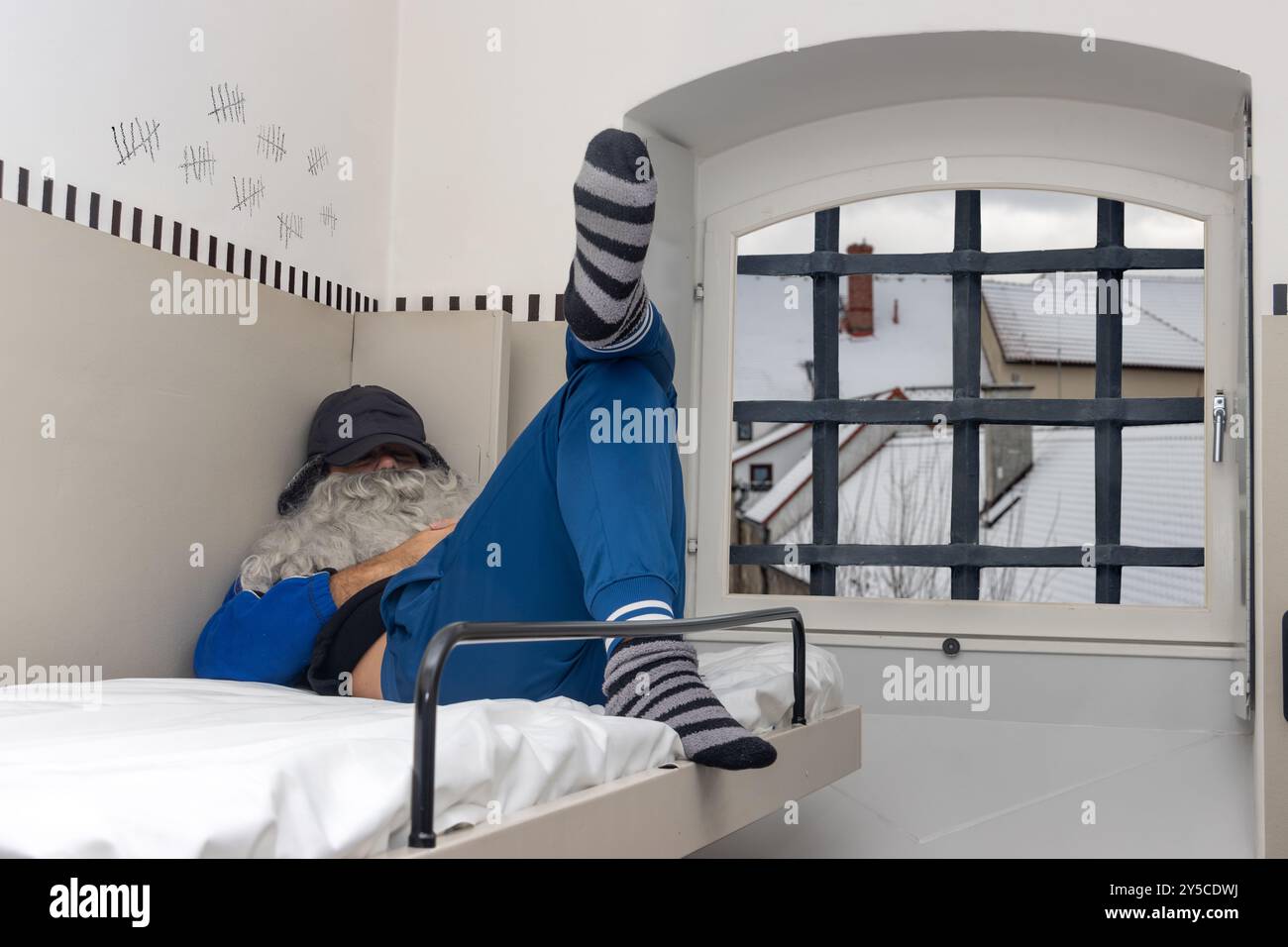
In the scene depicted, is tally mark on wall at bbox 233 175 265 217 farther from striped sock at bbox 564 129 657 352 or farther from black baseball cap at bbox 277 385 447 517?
striped sock at bbox 564 129 657 352

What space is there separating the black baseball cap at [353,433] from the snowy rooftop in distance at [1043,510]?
1.05m

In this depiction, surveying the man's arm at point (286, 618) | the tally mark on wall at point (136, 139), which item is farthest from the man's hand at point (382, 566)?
the tally mark on wall at point (136, 139)

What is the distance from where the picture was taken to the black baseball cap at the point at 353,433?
8.08 ft

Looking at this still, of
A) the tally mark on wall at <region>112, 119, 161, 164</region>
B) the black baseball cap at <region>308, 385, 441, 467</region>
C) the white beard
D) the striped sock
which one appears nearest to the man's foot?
the striped sock

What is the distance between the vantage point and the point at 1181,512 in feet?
9.26

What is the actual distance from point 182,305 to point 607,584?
4.20ft

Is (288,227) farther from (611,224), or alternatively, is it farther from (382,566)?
(611,224)

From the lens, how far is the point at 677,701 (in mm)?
1368

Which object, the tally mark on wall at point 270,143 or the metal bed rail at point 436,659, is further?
the tally mark on wall at point 270,143

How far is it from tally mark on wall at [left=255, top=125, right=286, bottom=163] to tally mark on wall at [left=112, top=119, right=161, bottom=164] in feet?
1.06

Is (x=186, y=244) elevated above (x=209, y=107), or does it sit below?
below

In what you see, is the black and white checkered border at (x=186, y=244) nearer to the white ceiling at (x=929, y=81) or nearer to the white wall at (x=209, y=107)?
the white wall at (x=209, y=107)

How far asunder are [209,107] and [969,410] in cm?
181

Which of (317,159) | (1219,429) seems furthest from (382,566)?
(1219,429)
